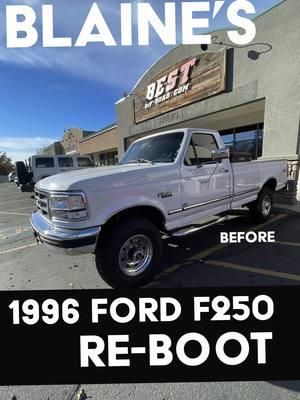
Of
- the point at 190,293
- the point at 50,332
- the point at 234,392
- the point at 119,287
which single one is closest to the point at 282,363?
the point at 234,392

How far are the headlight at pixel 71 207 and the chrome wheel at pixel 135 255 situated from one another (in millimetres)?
679

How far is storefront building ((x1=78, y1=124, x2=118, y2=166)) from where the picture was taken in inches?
851

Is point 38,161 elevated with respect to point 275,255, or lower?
elevated

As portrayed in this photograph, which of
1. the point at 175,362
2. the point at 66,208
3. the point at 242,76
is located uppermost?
the point at 242,76

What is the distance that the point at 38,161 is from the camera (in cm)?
1420

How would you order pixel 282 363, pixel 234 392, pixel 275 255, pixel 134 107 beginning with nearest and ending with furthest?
pixel 234 392
pixel 282 363
pixel 275 255
pixel 134 107

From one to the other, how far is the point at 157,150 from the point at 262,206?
10.3ft

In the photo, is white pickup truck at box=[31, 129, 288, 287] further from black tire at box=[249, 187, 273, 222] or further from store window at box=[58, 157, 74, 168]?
store window at box=[58, 157, 74, 168]

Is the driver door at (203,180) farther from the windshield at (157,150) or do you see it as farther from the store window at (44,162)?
the store window at (44,162)

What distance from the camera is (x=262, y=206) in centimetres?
596

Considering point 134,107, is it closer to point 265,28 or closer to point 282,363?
point 265,28

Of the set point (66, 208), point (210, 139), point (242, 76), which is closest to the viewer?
point (66, 208)

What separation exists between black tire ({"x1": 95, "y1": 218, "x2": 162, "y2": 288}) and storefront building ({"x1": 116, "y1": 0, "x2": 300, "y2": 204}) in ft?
20.1

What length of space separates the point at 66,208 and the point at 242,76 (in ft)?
28.3
